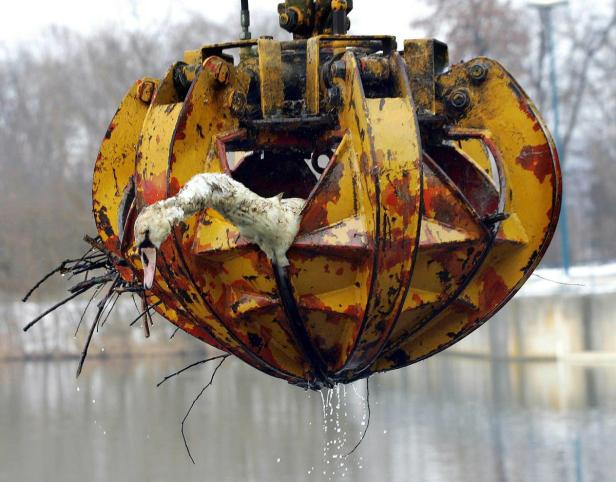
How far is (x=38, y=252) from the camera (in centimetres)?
2655

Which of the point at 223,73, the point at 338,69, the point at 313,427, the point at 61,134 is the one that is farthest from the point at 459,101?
the point at 61,134

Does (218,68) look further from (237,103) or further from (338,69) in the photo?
(338,69)

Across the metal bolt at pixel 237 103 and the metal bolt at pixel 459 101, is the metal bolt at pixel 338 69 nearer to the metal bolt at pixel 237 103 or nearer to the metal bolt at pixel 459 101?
the metal bolt at pixel 237 103

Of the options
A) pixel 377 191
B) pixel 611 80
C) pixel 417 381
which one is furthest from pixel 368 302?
pixel 611 80

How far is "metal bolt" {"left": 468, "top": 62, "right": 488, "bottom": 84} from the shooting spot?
3.74 m

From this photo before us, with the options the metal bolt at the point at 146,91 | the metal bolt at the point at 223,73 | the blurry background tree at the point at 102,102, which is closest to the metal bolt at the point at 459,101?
the metal bolt at the point at 223,73

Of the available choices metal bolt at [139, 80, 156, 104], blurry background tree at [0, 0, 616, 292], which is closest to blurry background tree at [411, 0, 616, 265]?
blurry background tree at [0, 0, 616, 292]

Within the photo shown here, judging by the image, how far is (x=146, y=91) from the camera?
395 centimetres

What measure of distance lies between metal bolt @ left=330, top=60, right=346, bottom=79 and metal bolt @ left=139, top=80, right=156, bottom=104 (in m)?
0.67

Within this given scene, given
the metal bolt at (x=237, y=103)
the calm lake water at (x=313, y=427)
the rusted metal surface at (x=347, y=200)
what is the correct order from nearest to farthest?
the rusted metal surface at (x=347, y=200)
the metal bolt at (x=237, y=103)
the calm lake water at (x=313, y=427)

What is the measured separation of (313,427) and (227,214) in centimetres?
1802

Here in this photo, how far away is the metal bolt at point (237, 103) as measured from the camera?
11.7ft

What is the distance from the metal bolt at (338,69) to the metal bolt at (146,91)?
2.19ft

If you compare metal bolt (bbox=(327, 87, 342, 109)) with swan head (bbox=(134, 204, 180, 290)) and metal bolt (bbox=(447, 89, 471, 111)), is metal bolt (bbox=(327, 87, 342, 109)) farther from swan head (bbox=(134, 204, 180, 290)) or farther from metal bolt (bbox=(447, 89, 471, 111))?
swan head (bbox=(134, 204, 180, 290))
